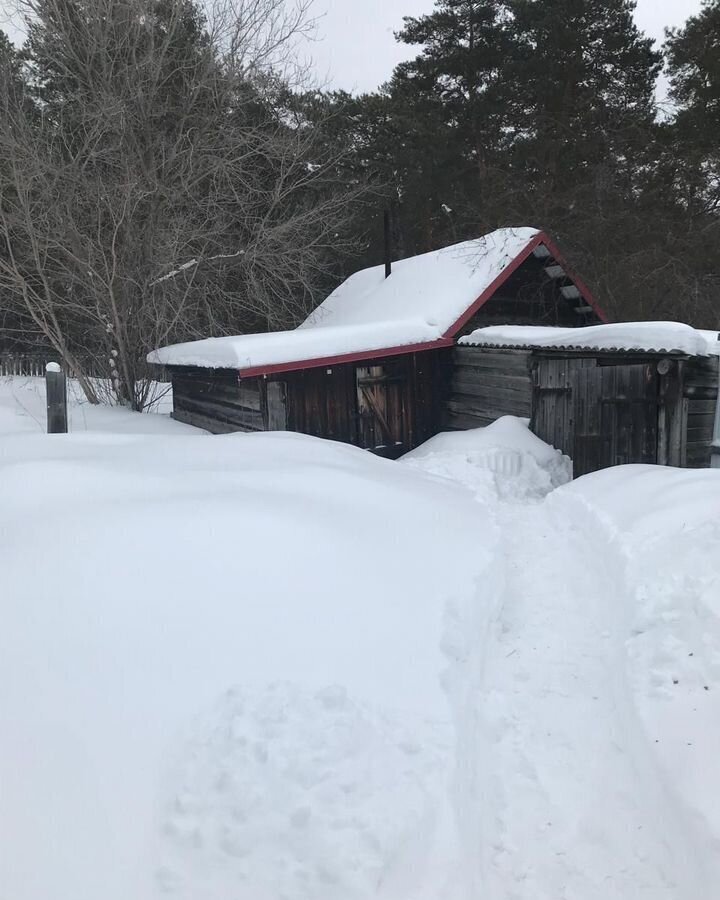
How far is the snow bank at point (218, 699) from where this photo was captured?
285cm

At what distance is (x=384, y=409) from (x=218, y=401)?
3302 millimetres

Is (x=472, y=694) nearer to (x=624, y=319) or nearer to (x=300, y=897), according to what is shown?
(x=300, y=897)

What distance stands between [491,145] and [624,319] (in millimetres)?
8461

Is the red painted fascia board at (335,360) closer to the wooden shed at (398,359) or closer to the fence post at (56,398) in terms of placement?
the wooden shed at (398,359)

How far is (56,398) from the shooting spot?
8625 millimetres

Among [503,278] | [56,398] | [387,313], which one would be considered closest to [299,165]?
[387,313]

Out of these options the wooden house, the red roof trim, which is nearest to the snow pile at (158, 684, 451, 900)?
the wooden house

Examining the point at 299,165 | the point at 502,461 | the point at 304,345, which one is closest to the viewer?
the point at 502,461

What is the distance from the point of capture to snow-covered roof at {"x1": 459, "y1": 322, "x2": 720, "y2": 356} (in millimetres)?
9180

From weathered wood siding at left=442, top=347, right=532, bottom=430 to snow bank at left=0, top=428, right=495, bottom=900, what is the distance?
679 centimetres

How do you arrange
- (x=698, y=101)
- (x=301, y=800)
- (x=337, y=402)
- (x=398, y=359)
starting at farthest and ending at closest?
(x=698, y=101) < (x=398, y=359) < (x=337, y=402) < (x=301, y=800)

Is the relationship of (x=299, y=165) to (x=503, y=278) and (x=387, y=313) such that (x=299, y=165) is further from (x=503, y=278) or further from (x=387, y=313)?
(x=503, y=278)

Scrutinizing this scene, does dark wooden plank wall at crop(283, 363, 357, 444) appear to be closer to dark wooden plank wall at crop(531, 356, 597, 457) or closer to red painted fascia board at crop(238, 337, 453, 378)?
red painted fascia board at crop(238, 337, 453, 378)

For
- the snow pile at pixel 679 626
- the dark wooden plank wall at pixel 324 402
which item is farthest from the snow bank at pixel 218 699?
the dark wooden plank wall at pixel 324 402
